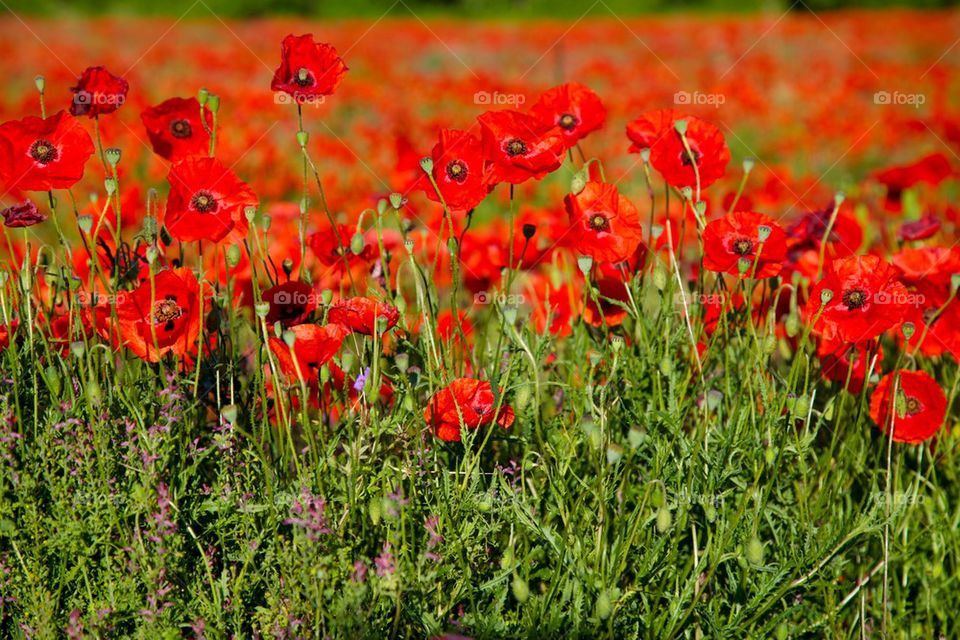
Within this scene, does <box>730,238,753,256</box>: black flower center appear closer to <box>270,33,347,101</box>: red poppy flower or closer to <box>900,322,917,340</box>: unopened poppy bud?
<box>900,322,917,340</box>: unopened poppy bud

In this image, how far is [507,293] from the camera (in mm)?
1970

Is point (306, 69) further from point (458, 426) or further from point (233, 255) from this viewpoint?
point (458, 426)

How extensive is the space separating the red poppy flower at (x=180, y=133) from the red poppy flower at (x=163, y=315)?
1.11 ft

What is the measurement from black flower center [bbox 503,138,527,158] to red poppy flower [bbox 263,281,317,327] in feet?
1.44

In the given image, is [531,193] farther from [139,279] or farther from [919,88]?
[919,88]

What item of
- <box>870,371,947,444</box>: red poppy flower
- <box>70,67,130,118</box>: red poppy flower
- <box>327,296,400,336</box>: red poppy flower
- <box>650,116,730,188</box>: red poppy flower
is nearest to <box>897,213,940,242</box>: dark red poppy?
<box>870,371,947,444</box>: red poppy flower

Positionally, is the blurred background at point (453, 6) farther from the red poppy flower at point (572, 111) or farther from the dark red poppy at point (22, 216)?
the dark red poppy at point (22, 216)

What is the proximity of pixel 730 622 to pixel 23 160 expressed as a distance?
144 cm

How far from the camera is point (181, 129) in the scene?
205 cm

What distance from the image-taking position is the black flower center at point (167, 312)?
5.84 ft

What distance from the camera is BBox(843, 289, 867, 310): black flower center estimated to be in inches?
74.0

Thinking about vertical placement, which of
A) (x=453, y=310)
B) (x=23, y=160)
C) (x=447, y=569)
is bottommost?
(x=447, y=569)

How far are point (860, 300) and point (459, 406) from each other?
2.47 ft

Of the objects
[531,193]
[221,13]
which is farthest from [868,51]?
[221,13]
